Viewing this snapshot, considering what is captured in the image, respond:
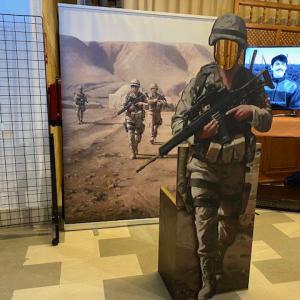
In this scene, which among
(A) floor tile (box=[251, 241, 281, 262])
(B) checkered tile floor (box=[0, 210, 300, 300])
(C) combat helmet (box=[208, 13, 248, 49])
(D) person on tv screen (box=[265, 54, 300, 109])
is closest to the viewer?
(C) combat helmet (box=[208, 13, 248, 49])

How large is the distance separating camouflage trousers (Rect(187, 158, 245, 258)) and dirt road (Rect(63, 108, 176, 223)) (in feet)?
3.58

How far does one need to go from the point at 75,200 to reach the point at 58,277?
757mm

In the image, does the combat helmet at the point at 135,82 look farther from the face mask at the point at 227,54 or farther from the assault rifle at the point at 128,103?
the face mask at the point at 227,54

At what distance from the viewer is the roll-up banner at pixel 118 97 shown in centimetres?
254

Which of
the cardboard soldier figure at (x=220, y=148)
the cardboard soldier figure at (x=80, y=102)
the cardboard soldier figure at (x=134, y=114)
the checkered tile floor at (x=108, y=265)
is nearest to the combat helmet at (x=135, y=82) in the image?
the cardboard soldier figure at (x=134, y=114)

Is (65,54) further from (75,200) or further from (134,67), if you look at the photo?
(75,200)

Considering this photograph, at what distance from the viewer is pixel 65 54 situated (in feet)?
8.21

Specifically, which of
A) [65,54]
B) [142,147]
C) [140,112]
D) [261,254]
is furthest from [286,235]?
[65,54]

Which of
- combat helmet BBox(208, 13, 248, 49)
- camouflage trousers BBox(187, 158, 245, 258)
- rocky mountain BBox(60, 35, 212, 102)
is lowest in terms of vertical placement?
camouflage trousers BBox(187, 158, 245, 258)

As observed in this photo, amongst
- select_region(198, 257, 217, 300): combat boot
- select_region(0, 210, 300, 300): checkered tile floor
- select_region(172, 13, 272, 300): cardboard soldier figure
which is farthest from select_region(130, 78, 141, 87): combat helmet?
select_region(198, 257, 217, 300): combat boot

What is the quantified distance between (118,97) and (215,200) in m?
1.31

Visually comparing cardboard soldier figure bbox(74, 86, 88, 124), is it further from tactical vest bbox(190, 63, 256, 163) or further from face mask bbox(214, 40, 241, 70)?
face mask bbox(214, 40, 241, 70)

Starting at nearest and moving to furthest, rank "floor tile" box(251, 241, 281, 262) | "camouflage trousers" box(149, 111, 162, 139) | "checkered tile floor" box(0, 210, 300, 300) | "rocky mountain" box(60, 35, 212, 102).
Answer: "checkered tile floor" box(0, 210, 300, 300)
"floor tile" box(251, 241, 281, 262)
"rocky mountain" box(60, 35, 212, 102)
"camouflage trousers" box(149, 111, 162, 139)

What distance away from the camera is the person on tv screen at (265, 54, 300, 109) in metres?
3.17
